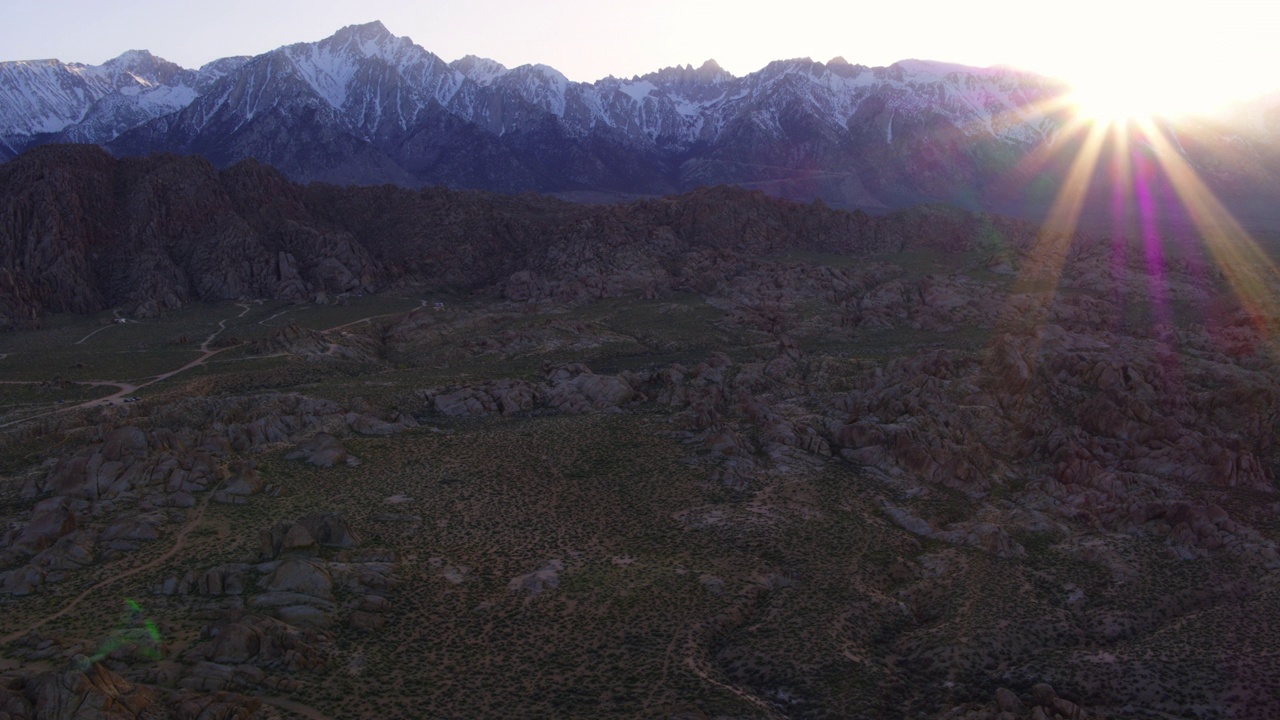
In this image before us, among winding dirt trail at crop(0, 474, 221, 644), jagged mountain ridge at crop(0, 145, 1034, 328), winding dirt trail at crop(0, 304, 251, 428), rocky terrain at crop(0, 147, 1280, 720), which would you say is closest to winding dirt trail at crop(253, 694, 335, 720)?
rocky terrain at crop(0, 147, 1280, 720)

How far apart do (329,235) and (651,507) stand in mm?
102832

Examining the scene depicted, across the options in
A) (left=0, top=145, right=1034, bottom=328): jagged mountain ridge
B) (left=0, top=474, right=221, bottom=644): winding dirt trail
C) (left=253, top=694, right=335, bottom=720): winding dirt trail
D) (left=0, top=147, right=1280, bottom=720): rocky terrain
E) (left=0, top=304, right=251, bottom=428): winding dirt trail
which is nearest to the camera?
(left=253, top=694, right=335, bottom=720): winding dirt trail

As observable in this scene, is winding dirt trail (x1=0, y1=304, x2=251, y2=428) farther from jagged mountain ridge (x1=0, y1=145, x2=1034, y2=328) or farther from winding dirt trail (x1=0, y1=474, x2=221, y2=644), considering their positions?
jagged mountain ridge (x1=0, y1=145, x2=1034, y2=328)

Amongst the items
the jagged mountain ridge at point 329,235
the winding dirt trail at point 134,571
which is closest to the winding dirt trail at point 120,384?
the winding dirt trail at point 134,571

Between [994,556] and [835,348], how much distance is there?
154 ft

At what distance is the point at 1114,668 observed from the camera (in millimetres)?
33375

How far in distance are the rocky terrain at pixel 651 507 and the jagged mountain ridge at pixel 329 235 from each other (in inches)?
292

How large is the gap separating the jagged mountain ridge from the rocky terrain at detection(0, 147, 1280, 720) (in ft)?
24.4

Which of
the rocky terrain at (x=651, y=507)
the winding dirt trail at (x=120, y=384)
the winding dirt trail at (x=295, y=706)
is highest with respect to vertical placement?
the winding dirt trail at (x=295, y=706)

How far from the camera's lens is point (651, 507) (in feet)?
163

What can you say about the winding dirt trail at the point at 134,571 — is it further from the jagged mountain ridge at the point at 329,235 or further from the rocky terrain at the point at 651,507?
the jagged mountain ridge at the point at 329,235

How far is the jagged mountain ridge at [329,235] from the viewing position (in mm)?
120312

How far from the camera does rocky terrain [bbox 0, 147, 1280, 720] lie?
32375 millimetres

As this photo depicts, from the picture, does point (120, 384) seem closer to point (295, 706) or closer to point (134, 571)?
point (134, 571)
